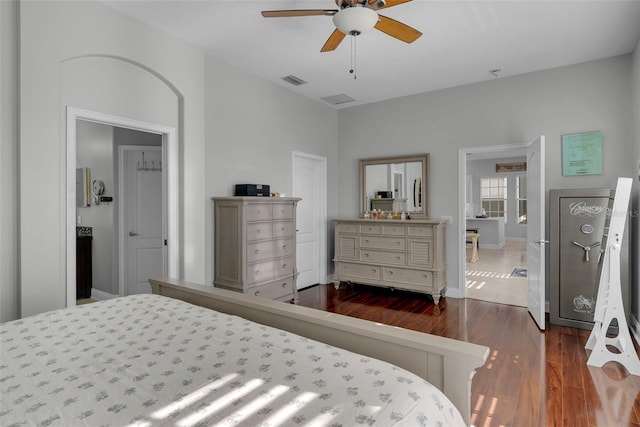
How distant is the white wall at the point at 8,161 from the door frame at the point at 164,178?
1.01ft

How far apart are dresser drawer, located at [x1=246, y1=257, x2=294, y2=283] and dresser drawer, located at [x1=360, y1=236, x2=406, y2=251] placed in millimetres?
1179

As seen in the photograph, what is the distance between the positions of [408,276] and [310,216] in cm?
172

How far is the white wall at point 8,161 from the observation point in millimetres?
2334

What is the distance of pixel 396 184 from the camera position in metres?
5.25

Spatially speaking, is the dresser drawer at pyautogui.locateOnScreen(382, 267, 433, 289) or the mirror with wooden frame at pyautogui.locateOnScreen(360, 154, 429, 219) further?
the mirror with wooden frame at pyautogui.locateOnScreen(360, 154, 429, 219)

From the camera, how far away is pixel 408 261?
4.62 m

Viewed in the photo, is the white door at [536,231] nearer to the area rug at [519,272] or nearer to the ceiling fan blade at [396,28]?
the ceiling fan blade at [396,28]

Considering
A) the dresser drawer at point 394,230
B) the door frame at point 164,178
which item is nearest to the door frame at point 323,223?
the dresser drawer at point 394,230

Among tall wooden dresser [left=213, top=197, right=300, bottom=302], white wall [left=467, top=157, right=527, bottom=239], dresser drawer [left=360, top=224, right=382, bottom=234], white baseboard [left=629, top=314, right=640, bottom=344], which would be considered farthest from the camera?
white wall [left=467, top=157, right=527, bottom=239]

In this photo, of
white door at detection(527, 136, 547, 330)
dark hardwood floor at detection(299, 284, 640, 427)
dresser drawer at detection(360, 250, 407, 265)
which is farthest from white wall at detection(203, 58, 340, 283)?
white door at detection(527, 136, 547, 330)

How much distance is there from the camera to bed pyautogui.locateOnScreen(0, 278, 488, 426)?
0.94 m

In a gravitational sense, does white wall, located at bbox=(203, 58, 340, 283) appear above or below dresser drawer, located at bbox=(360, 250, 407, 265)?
above

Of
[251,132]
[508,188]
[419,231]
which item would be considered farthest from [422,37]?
[508,188]

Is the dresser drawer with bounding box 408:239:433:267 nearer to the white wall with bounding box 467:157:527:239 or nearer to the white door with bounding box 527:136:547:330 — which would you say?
the white door with bounding box 527:136:547:330
